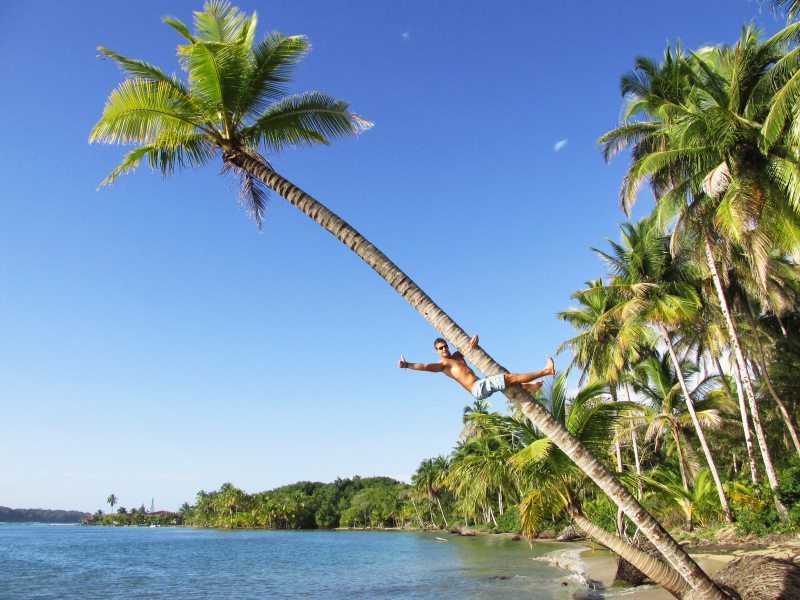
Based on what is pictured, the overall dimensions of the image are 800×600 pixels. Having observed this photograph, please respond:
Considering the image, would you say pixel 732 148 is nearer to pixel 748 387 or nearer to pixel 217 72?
pixel 748 387

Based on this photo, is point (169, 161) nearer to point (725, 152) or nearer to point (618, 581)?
point (725, 152)

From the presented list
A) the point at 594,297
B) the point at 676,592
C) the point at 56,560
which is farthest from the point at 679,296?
the point at 56,560

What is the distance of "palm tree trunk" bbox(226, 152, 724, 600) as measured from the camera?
5320 mm

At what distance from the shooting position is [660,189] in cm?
1864

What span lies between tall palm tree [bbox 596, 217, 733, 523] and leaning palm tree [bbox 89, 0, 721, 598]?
17283mm

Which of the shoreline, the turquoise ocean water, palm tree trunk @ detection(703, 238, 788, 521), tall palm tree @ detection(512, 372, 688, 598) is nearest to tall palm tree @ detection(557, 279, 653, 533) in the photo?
palm tree trunk @ detection(703, 238, 788, 521)

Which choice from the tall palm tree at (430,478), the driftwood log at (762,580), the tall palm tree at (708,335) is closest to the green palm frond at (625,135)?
the tall palm tree at (708,335)

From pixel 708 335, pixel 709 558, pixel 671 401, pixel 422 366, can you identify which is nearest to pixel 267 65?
pixel 422 366

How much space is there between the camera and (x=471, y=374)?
5969mm

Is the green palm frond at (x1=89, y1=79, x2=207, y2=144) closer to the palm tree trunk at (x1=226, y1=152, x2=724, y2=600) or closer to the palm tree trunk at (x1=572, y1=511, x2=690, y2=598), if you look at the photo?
the palm tree trunk at (x1=226, y1=152, x2=724, y2=600)

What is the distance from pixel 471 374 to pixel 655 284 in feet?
62.7

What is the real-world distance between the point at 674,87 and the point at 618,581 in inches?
617

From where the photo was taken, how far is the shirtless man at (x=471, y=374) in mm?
5512

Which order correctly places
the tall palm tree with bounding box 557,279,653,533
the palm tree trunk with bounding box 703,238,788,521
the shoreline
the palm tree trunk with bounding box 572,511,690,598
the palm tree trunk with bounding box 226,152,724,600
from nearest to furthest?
the palm tree trunk with bounding box 226,152,724,600 → the palm tree trunk with bounding box 572,511,690,598 → the shoreline → the palm tree trunk with bounding box 703,238,788,521 → the tall palm tree with bounding box 557,279,653,533
